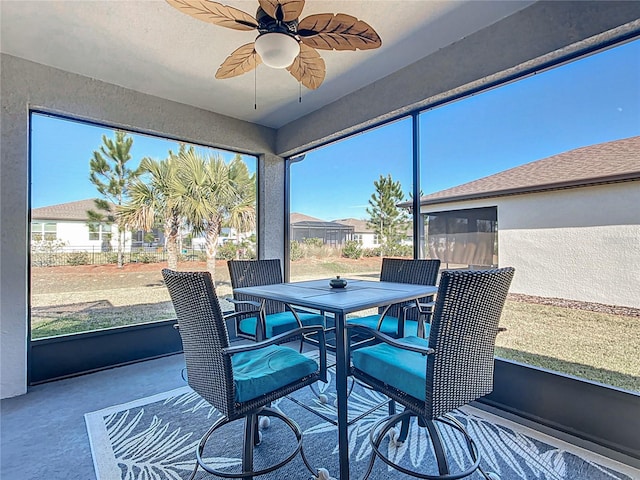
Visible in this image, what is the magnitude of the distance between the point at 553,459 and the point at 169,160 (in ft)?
13.6

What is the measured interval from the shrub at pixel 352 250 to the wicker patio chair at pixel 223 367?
201cm

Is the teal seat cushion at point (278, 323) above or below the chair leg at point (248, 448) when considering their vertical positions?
above

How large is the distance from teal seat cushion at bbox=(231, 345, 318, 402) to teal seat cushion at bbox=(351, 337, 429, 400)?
0.28m

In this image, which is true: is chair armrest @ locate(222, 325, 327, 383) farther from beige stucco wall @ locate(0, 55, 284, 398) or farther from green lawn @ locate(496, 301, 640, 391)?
beige stucco wall @ locate(0, 55, 284, 398)

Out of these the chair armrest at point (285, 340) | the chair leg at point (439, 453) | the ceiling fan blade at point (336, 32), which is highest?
the ceiling fan blade at point (336, 32)

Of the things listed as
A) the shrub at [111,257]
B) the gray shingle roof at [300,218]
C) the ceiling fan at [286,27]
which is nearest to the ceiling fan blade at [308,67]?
the ceiling fan at [286,27]

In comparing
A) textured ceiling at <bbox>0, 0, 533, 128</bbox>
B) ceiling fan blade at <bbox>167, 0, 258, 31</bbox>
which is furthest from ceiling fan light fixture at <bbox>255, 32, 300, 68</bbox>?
textured ceiling at <bbox>0, 0, 533, 128</bbox>

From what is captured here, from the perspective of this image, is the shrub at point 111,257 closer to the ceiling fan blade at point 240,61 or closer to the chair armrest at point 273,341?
the ceiling fan blade at point 240,61

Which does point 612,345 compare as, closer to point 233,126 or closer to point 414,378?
point 414,378

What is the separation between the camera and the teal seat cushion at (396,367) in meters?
1.48

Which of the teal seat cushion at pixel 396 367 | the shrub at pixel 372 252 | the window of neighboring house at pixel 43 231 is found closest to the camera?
the teal seat cushion at pixel 396 367

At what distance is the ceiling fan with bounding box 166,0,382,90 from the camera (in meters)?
1.68

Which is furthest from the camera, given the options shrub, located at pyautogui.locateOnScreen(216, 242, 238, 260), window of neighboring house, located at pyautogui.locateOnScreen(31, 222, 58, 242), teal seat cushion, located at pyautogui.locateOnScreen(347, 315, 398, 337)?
shrub, located at pyautogui.locateOnScreen(216, 242, 238, 260)

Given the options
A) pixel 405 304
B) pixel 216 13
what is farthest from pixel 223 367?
pixel 216 13
